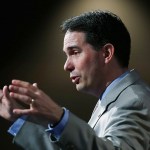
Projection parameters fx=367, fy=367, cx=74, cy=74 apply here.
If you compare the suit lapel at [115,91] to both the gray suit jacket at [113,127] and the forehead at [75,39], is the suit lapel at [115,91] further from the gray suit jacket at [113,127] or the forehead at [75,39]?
the forehead at [75,39]

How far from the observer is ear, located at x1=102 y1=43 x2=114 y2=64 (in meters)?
1.10

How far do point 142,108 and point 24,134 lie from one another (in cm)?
29

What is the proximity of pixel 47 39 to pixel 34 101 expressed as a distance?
1.40 meters

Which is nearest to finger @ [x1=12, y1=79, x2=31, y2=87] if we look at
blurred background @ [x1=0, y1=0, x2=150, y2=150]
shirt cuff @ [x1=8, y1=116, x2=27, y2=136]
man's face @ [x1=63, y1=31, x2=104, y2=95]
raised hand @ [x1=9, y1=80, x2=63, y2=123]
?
raised hand @ [x1=9, y1=80, x2=63, y2=123]

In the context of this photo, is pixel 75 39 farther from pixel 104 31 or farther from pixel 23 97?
pixel 23 97

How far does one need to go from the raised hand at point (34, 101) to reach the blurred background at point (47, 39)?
1359mm

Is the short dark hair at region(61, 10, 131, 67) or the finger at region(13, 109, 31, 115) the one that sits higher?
the short dark hair at region(61, 10, 131, 67)

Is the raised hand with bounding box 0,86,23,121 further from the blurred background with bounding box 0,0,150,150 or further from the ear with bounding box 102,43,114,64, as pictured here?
the blurred background with bounding box 0,0,150,150

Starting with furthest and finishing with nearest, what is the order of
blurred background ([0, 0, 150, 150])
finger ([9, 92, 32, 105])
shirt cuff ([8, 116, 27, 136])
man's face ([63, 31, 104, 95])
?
blurred background ([0, 0, 150, 150])
man's face ([63, 31, 104, 95])
shirt cuff ([8, 116, 27, 136])
finger ([9, 92, 32, 105])

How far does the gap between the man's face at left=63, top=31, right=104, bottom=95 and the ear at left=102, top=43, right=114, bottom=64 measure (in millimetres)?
13

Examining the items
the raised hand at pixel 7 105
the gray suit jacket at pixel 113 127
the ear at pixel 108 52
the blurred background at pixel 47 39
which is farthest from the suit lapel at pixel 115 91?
the blurred background at pixel 47 39

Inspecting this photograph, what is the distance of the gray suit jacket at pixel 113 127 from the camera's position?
65 centimetres

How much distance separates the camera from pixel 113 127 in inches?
30.4

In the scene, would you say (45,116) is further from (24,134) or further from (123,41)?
(123,41)
